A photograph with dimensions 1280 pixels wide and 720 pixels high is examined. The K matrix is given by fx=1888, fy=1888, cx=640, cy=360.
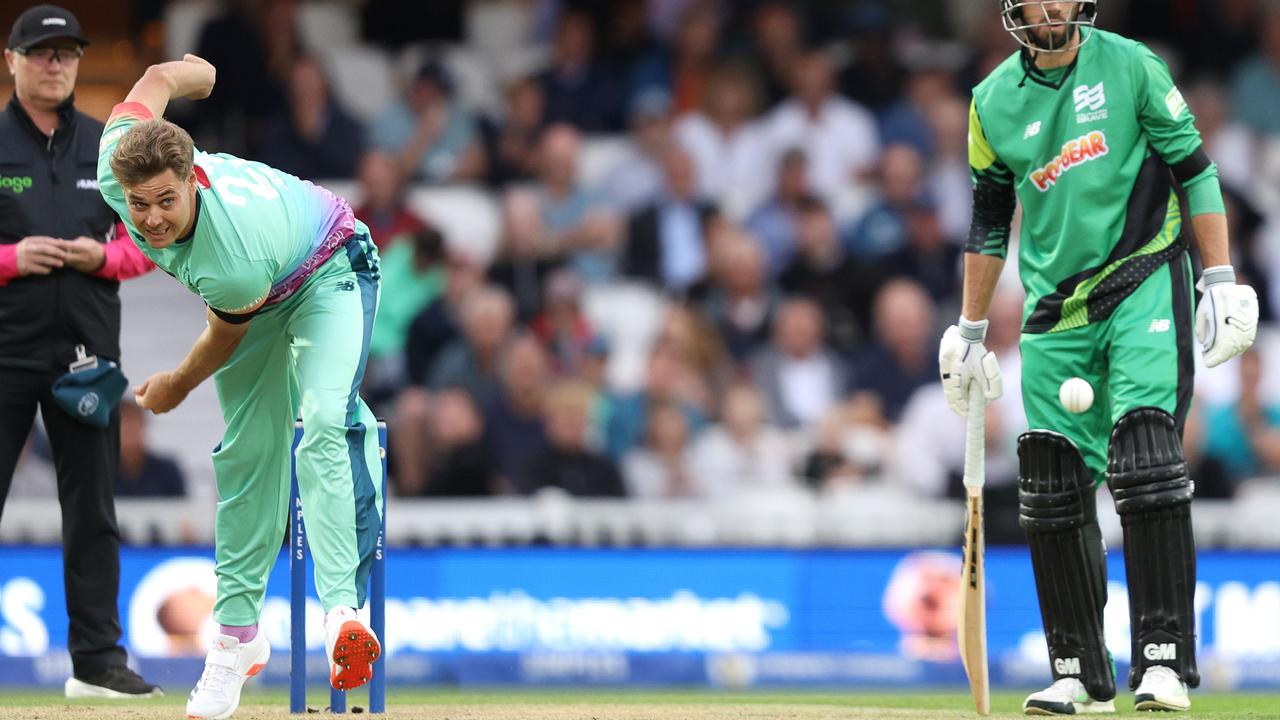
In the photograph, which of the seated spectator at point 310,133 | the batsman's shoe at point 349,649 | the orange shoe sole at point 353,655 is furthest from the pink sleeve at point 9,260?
the seated spectator at point 310,133

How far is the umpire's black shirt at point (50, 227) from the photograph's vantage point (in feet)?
25.3

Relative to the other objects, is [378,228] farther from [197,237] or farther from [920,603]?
[197,237]

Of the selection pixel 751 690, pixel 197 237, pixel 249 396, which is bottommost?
pixel 751 690

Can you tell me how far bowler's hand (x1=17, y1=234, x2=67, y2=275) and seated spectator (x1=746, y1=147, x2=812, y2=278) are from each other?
711cm

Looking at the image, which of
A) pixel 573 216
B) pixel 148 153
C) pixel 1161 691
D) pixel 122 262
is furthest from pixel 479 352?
pixel 1161 691

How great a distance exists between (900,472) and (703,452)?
133 centimetres

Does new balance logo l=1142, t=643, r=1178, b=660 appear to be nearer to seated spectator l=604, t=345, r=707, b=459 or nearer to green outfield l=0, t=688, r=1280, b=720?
green outfield l=0, t=688, r=1280, b=720

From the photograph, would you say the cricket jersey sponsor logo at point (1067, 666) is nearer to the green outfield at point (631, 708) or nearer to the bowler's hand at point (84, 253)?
the green outfield at point (631, 708)

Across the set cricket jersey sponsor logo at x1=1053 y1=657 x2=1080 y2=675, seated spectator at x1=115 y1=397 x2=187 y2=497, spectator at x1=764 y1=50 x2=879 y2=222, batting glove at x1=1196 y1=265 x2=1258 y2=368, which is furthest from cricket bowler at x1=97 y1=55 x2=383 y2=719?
spectator at x1=764 y1=50 x2=879 y2=222

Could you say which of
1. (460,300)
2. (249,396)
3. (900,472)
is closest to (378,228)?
(460,300)

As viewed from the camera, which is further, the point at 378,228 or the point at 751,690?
the point at 378,228

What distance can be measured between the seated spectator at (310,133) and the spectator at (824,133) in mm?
3241

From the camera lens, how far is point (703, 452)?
42.1 ft

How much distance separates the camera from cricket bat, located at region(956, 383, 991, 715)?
21.8 feet
